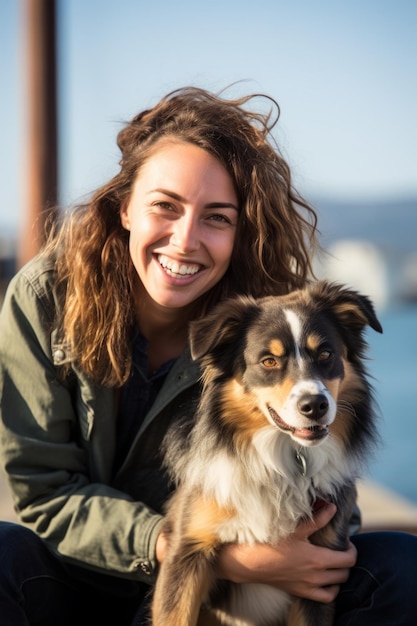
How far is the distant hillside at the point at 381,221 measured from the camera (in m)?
35.4

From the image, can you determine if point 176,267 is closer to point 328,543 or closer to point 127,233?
point 127,233

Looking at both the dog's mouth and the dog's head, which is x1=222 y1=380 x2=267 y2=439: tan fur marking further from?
the dog's mouth

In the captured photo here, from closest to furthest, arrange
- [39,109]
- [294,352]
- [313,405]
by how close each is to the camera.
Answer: [313,405] < [294,352] < [39,109]

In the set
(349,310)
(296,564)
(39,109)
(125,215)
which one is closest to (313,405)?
(349,310)

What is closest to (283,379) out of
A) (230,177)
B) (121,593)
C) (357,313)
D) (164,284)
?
(357,313)

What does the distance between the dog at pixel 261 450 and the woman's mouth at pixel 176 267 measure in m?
0.21

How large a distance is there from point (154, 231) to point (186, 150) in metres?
0.31

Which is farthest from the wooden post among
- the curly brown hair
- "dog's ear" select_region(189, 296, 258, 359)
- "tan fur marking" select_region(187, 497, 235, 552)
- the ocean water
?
"tan fur marking" select_region(187, 497, 235, 552)

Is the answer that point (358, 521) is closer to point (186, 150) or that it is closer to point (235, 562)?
point (235, 562)

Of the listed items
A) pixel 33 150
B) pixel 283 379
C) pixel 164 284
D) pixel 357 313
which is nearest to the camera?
pixel 283 379

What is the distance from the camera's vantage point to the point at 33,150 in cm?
519

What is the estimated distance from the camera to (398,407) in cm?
1359

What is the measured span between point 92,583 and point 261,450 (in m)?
0.82

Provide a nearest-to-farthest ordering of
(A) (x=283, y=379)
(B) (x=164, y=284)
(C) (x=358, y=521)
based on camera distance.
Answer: (A) (x=283, y=379)
(B) (x=164, y=284)
(C) (x=358, y=521)
